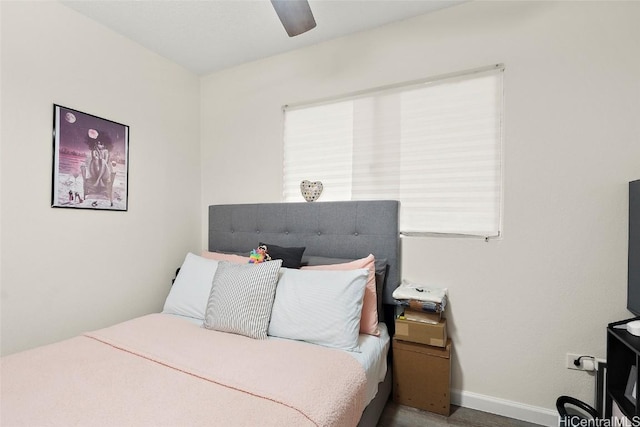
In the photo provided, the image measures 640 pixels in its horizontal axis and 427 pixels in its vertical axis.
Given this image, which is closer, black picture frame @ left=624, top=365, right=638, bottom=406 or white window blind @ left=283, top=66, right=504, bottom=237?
black picture frame @ left=624, top=365, right=638, bottom=406

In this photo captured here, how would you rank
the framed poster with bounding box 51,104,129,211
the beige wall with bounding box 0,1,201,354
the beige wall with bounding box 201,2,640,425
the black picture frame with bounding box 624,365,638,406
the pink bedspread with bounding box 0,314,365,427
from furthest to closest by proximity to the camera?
the framed poster with bounding box 51,104,129,211
the beige wall with bounding box 0,1,201,354
the beige wall with bounding box 201,2,640,425
the black picture frame with bounding box 624,365,638,406
the pink bedspread with bounding box 0,314,365,427

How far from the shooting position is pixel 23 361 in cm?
140

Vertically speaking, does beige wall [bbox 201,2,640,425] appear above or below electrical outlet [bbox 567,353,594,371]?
above

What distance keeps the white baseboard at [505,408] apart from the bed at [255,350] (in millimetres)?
552

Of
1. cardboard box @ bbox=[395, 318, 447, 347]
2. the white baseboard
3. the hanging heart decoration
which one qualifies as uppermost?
the hanging heart decoration

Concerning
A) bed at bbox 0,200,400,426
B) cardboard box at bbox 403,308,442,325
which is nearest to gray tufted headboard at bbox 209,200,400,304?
bed at bbox 0,200,400,426

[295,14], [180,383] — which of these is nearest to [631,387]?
[180,383]

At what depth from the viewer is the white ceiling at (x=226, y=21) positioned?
2.02 metres

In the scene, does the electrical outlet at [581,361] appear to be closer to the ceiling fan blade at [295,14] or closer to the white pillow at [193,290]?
the white pillow at [193,290]

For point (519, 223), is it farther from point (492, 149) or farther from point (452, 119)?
point (452, 119)

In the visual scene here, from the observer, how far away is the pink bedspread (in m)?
1.01

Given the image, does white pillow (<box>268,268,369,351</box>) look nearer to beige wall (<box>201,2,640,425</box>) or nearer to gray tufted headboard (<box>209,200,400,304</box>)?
gray tufted headboard (<box>209,200,400,304</box>)

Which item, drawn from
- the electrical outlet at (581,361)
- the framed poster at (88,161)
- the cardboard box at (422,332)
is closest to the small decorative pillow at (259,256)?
the cardboard box at (422,332)

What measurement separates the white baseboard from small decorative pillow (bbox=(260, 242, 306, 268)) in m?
1.33
